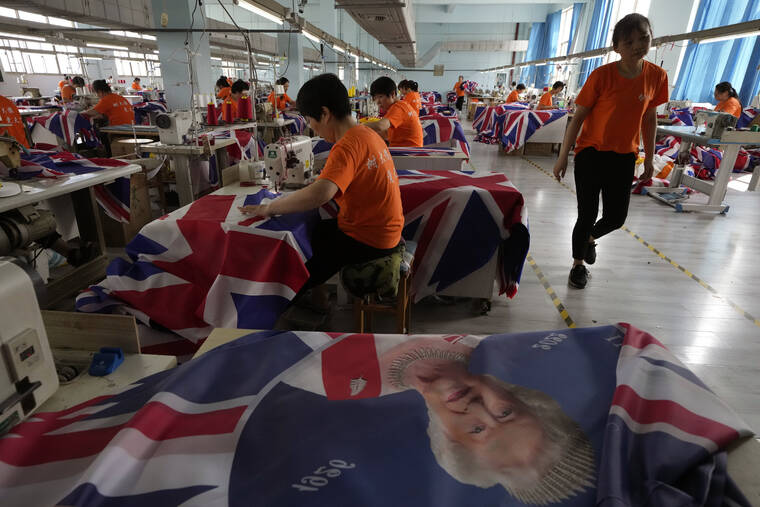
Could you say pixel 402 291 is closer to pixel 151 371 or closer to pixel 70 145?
pixel 151 371

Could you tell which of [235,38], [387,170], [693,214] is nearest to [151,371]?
[387,170]

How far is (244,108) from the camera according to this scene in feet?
19.2

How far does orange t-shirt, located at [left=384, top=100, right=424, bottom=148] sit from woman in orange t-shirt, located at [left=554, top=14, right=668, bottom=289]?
5.67ft

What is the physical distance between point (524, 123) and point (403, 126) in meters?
4.80

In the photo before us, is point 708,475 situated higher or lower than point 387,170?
lower

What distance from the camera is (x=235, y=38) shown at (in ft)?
36.9

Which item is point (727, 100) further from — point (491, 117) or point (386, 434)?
point (386, 434)

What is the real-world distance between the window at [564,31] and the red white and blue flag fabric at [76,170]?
57.4ft

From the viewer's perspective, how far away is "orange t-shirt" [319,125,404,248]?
1839 millimetres

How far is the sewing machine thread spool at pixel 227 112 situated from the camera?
19.2 ft

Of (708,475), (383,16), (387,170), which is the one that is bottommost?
(708,475)

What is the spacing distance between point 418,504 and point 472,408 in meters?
0.24

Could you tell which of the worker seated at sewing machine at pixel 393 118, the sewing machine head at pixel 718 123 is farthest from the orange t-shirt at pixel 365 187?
the sewing machine head at pixel 718 123

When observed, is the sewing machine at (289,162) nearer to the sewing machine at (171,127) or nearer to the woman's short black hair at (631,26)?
the sewing machine at (171,127)
